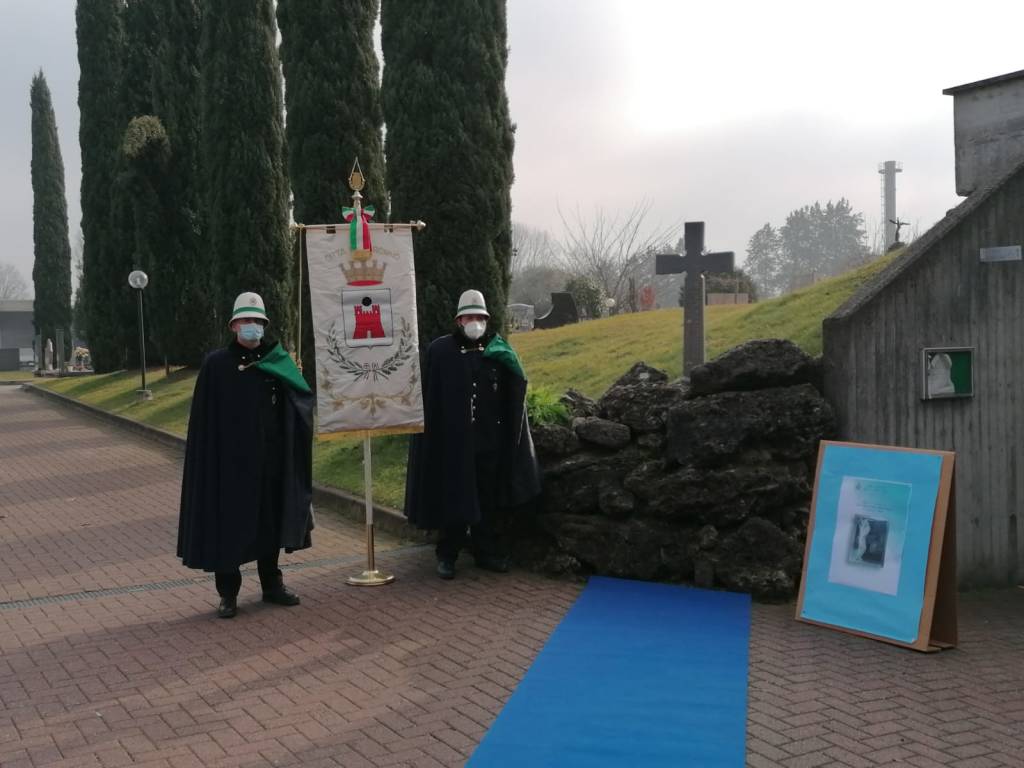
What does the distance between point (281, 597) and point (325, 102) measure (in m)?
10.8

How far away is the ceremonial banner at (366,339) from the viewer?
7.71m

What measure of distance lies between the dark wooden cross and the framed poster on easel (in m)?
4.90

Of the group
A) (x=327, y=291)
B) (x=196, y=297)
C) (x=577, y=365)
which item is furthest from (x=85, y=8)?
(x=327, y=291)

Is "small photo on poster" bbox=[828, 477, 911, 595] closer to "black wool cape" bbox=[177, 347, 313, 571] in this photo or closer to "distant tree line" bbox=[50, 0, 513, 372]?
"black wool cape" bbox=[177, 347, 313, 571]

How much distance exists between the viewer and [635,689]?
543 cm

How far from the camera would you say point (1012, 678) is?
577cm

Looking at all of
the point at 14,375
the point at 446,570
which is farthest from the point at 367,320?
the point at 14,375

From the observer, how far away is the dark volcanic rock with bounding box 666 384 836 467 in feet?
24.9

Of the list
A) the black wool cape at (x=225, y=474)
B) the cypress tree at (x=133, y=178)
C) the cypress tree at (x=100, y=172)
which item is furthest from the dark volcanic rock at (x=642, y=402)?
the cypress tree at (x=100, y=172)

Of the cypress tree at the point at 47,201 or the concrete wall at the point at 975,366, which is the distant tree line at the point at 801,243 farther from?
the concrete wall at the point at 975,366

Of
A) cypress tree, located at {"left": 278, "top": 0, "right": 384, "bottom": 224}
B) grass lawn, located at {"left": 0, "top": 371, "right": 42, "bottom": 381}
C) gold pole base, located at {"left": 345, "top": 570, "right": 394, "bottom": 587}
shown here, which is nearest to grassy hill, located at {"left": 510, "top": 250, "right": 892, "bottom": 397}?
cypress tree, located at {"left": 278, "top": 0, "right": 384, "bottom": 224}

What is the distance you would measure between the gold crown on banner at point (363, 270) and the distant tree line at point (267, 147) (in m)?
2.88

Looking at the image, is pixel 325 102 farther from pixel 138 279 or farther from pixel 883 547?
pixel 883 547

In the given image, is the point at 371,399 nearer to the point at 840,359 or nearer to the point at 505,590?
the point at 505,590
